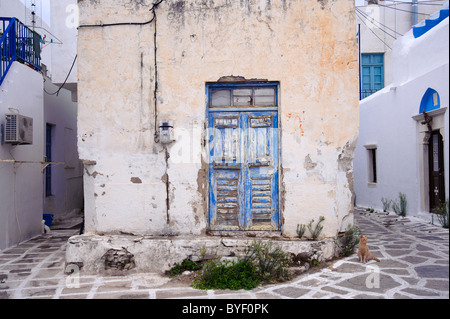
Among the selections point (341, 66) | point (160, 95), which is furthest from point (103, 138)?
point (341, 66)

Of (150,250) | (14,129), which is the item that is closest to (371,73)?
(150,250)

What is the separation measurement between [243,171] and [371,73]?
1237cm

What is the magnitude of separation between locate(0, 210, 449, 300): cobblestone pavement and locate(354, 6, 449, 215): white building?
1.37 metres

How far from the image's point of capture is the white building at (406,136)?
648 centimetres

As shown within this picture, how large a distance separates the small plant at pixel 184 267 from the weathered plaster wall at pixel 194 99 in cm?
44

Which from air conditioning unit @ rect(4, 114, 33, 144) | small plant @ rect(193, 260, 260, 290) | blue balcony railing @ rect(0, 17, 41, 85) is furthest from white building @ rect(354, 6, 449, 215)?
blue balcony railing @ rect(0, 17, 41, 85)

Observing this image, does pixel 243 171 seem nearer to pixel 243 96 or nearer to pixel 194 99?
pixel 243 96

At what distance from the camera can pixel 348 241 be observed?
5.20 m

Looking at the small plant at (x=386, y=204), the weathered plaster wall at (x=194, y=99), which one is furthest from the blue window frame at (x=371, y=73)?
the weathered plaster wall at (x=194, y=99)

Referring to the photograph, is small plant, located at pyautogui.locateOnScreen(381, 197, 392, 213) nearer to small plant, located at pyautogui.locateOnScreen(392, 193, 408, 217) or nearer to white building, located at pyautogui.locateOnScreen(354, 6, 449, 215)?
white building, located at pyautogui.locateOnScreen(354, 6, 449, 215)

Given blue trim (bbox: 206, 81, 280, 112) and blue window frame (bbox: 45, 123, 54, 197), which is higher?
blue trim (bbox: 206, 81, 280, 112)

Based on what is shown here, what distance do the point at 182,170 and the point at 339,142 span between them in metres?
2.27

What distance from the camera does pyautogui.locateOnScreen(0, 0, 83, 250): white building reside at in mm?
6766

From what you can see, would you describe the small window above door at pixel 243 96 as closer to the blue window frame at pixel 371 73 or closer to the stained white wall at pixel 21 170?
the stained white wall at pixel 21 170
